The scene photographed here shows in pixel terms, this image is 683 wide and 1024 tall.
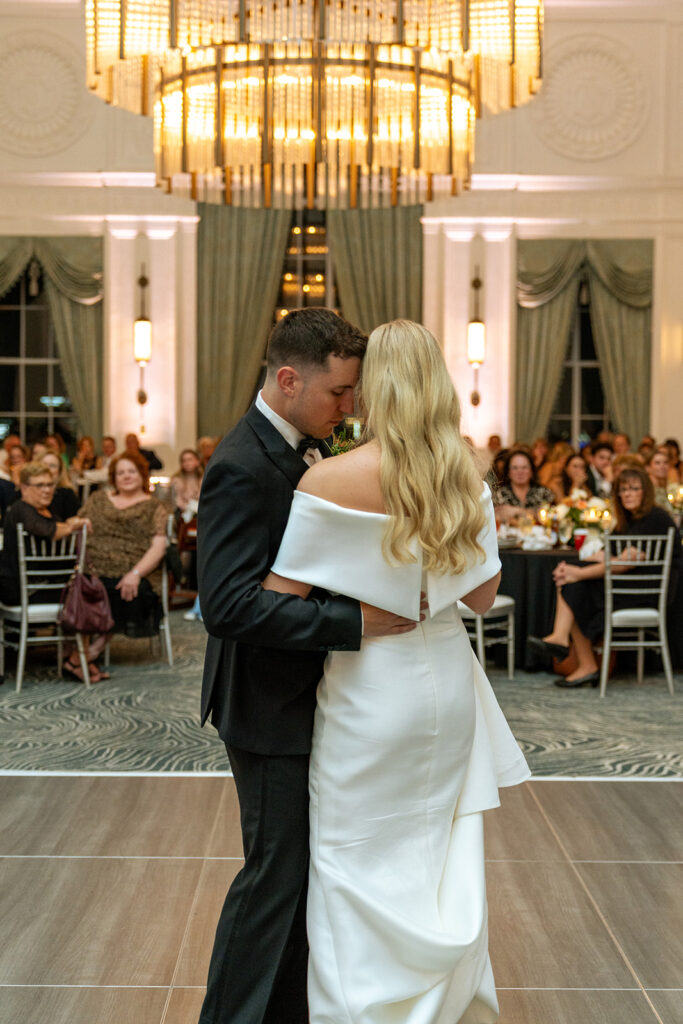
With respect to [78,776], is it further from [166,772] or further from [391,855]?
[391,855]

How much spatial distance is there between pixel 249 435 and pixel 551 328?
12.4 meters

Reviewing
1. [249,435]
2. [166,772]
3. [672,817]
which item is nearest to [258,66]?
[166,772]

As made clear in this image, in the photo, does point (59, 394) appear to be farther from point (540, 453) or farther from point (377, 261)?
point (540, 453)

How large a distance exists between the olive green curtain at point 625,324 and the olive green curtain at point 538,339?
13.5 inches

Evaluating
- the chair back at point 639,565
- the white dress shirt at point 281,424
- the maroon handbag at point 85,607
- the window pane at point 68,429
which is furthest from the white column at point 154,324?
the white dress shirt at point 281,424

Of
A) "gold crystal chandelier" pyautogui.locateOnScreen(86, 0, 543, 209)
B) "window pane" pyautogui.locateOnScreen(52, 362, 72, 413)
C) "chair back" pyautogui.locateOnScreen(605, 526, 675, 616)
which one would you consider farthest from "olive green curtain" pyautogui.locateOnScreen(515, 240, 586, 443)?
"chair back" pyautogui.locateOnScreen(605, 526, 675, 616)

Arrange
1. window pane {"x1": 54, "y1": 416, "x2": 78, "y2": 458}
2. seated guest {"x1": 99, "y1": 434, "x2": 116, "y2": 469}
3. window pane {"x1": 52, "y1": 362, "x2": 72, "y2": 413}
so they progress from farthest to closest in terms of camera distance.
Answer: window pane {"x1": 52, "y1": 362, "x2": 72, "y2": 413} → window pane {"x1": 54, "y1": 416, "x2": 78, "y2": 458} → seated guest {"x1": 99, "y1": 434, "x2": 116, "y2": 469}

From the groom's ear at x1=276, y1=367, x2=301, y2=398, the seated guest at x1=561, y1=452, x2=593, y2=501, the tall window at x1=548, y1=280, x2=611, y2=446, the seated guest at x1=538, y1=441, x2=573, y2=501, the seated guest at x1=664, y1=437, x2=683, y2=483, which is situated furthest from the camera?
the tall window at x1=548, y1=280, x2=611, y2=446

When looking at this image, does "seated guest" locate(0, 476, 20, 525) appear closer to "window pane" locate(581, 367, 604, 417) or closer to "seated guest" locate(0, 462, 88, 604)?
"seated guest" locate(0, 462, 88, 604)

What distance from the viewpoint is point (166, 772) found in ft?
15.9

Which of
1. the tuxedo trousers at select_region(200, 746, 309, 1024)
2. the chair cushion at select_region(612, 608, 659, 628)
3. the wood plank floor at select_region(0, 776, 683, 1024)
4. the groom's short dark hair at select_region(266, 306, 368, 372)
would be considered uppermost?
the groom's short dark hair at select_region(266, 306, 368, 372)

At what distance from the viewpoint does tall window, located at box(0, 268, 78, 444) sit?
14469mm

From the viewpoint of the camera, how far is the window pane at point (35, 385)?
14477 millimetres

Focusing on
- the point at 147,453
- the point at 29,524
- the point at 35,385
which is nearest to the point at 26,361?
the point at 35,385
